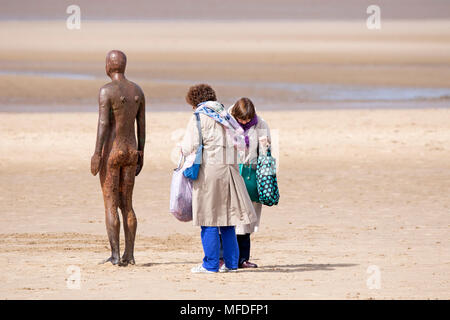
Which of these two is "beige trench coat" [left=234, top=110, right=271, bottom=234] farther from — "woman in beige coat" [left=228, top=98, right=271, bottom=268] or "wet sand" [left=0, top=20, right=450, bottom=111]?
"wet sand" [left=0, top=20, right=450, bottom=111]

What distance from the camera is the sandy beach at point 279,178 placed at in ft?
28.9

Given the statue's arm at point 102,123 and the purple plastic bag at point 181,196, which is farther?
the statue's arm at point 102,123

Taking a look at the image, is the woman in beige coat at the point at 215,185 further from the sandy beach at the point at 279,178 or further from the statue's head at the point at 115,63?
the statue's head at the point at 115,63

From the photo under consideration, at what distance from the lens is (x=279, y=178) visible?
1560 cm

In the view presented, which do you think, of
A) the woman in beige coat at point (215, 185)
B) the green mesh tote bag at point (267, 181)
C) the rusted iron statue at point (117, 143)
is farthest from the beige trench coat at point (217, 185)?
the rusted iron statue at point (117, 143)

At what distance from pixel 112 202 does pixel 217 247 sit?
3.44 ft

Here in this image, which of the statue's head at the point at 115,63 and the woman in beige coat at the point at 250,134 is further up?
the statue's head at the point at 115,63

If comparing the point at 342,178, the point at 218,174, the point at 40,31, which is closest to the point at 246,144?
the point at 218,174

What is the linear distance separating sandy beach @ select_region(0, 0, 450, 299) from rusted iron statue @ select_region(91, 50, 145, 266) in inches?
20.5

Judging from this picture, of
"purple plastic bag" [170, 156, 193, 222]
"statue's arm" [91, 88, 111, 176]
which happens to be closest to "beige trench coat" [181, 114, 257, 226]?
"purple plastic bag" [170, 156, 193, 222]

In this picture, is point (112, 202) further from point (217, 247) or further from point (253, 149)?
point (253, 149)

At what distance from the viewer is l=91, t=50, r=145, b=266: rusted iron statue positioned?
30.2 ft

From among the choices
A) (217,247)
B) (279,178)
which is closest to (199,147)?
(217,247)

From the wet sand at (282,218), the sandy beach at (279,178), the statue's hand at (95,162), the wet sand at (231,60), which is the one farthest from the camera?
the wet sand at (231,60)
